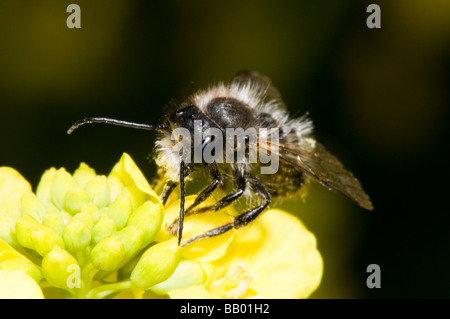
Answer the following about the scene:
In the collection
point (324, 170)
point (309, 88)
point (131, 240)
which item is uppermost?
point (309, 88)

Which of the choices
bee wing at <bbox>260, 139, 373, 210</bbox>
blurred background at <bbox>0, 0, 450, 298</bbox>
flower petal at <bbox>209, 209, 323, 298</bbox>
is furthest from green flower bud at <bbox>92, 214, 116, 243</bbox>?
blurred background at <bbox>0, 0, 450, 298</bbox>

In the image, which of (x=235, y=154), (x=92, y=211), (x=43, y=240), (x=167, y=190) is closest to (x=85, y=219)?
(x=92, y=211)

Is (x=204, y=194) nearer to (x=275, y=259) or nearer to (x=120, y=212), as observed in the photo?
(x=120, y=212)

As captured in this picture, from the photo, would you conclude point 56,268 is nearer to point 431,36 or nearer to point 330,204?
point 330,204

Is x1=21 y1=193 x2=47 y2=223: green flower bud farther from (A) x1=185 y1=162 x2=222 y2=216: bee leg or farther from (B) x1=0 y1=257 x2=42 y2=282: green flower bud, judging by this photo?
(A) x1=185 y1=162 x2=222 y2=216: bee leg

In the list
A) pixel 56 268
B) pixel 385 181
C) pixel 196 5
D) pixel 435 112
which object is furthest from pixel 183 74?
pixel 56 268

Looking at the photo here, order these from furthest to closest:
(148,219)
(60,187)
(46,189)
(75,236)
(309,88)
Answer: (309,88) < (46,189) < (60,187) < (148,219) < (75,236)
